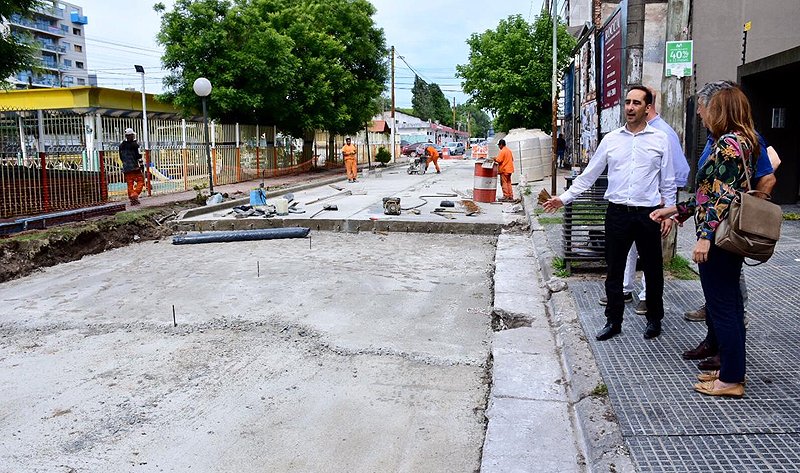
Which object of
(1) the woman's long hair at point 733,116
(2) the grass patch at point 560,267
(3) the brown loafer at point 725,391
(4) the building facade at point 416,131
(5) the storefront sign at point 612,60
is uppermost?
(4) the building facade at point 416,131

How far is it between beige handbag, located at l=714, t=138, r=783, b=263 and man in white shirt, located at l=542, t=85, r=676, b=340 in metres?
1.20

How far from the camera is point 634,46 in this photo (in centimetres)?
697

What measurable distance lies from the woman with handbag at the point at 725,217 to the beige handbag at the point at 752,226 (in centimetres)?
9

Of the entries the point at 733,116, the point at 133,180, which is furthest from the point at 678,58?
the point at 133,180

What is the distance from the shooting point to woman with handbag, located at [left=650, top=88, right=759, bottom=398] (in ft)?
12.1

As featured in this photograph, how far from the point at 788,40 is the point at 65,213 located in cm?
1569

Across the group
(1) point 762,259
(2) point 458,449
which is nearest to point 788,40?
(1) point 762,259

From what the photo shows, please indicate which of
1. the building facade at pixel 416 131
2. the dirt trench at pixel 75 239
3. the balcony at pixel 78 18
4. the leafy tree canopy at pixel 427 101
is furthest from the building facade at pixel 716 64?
the leafy tree canopy at pixel 427 101

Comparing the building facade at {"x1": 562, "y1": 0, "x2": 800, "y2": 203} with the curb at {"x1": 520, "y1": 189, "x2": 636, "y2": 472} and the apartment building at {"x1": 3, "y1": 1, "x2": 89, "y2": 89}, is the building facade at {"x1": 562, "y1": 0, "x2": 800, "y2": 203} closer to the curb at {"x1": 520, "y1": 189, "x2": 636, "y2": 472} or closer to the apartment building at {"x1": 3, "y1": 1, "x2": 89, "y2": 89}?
the curb at {"x1": 520, "y1": 189, "x2": 636, "y2": 472}

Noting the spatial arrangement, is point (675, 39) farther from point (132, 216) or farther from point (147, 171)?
point (147, 171)

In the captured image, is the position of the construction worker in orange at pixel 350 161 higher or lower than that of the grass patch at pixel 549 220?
higher

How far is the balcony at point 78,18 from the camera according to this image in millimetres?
91875

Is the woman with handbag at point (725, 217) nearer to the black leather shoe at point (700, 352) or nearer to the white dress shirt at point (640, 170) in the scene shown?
the black leather shoe at point (700, 352)

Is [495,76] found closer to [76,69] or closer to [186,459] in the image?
[186,459]
